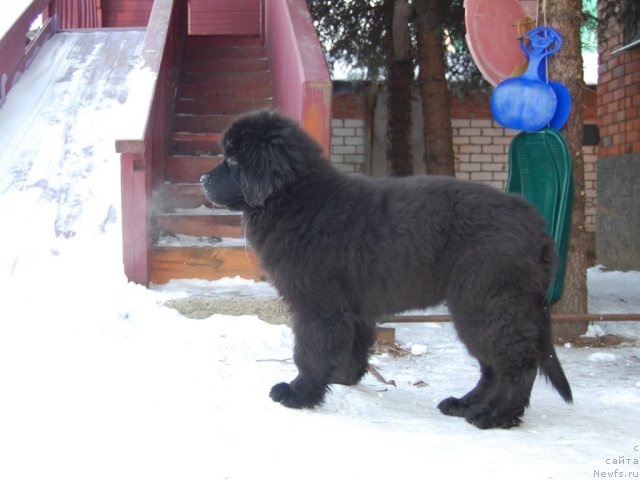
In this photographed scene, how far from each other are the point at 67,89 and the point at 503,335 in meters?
6.59

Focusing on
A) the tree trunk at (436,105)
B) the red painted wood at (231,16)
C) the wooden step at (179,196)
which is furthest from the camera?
the red painted wood at (231,16)

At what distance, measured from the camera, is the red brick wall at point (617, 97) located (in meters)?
9.38

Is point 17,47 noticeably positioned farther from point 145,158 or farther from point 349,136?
point 349,136

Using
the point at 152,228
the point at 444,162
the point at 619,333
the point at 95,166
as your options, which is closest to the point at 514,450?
the point at 619,333

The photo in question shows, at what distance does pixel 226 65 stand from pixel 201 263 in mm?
4449

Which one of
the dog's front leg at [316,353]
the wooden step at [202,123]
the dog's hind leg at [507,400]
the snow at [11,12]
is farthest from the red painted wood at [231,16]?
the dog's hind leg at [507,400]

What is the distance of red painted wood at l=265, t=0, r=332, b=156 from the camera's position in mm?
5508

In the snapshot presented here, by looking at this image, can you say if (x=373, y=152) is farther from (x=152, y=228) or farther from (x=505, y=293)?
(x=505, y=293)

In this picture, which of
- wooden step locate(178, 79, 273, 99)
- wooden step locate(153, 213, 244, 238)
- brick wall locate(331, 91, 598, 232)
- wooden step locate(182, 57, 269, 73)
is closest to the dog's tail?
wooden step locate(153, 213, 244, 238)

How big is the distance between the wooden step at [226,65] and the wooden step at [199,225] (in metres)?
3.60

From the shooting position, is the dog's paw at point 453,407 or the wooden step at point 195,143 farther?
the wooden step at point 195,143

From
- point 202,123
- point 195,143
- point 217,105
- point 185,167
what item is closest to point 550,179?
point 185,167

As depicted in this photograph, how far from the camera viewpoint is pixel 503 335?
11.0 ft

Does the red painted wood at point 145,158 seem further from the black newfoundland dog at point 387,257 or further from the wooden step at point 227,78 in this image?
the black newfoundland dog at point 387,257
